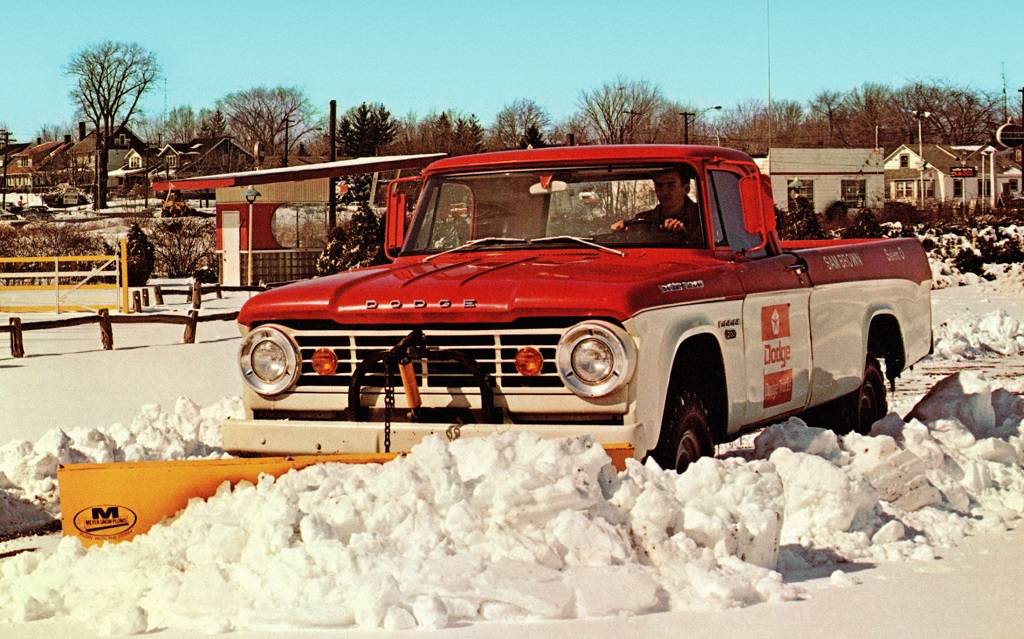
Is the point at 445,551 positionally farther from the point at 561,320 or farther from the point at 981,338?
the point at 981,338

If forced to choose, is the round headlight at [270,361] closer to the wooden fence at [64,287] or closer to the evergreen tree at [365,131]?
the wooden fence at [64,287]

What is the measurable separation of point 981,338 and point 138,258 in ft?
95.9

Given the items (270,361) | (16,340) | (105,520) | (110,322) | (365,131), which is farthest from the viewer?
(365,131)

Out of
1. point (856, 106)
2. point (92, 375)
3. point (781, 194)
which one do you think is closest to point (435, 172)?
point (92, 375)

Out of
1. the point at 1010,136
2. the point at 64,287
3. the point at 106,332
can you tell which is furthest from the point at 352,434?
the point at 64,287

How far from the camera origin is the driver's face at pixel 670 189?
28.8 feet

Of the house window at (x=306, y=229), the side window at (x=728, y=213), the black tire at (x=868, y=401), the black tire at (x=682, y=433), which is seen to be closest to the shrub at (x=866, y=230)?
the house window at (x=306, y=229)

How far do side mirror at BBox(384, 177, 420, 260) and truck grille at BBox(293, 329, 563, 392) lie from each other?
1778 mm

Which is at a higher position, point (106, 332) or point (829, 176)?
point (829, 176)

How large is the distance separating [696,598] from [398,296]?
2.23 metres

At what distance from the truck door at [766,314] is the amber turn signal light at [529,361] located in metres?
1.56

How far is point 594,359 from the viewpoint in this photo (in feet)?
23.8

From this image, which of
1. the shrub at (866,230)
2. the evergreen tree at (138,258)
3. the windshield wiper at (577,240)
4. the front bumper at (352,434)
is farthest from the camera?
the shrub at (866,230)

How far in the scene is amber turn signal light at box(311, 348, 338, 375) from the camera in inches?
305
